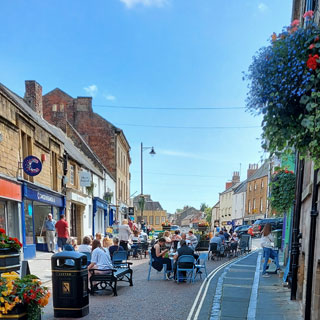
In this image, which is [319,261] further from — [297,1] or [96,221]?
[96,221]

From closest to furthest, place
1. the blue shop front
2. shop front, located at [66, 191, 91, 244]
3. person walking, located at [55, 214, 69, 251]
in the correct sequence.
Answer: person walking, located at [55, 214, 69, 251], the blue shop front, shop front, located at [66, 191, 91, 244]

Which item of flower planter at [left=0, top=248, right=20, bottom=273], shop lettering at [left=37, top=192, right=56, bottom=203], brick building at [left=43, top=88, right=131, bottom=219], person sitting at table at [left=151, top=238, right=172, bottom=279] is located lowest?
person sitting at table at [left=151, top=238, right=172, bottom=279]

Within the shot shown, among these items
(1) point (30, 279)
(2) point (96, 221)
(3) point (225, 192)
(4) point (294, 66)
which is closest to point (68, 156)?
(2) point (96, 221)

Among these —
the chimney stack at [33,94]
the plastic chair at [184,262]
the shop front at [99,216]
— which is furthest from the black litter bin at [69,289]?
the shop front at [99,216]

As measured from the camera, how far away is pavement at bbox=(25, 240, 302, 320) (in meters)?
6.06

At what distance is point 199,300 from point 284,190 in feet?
12.5

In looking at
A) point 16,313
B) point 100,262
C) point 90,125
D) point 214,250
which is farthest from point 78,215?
point 16,313

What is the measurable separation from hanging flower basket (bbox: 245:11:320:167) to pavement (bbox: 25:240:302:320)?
384 cm

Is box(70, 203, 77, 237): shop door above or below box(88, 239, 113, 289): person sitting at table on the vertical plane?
below

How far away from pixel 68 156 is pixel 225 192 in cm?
4938

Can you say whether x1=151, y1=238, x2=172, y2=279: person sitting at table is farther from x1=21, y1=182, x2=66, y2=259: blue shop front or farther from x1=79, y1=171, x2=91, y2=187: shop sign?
x1=79, y1=171, x2=91, y2=187: shop sign

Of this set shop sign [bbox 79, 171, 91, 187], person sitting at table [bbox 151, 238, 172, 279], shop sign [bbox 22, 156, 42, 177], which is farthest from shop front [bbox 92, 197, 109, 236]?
person sitting at table [bbox 151, 238, 172, 279]

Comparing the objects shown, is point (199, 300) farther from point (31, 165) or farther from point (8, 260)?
point (31, 165)

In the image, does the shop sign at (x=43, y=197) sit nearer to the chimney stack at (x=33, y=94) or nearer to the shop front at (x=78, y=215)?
the shop front at (x=78, y=215)
